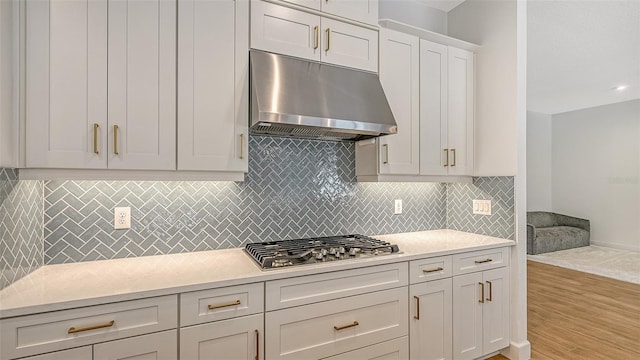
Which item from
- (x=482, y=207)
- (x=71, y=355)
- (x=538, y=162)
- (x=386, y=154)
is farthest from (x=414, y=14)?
(x=538, y=162)

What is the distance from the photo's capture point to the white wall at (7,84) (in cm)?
132

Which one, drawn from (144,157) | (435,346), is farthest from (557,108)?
(144,157)

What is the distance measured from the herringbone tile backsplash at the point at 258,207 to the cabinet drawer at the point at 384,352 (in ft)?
2.73

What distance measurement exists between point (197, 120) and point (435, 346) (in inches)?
80.0

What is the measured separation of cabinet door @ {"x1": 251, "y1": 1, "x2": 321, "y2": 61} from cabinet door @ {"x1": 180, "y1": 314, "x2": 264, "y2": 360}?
1.49m

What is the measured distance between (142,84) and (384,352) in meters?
2.00

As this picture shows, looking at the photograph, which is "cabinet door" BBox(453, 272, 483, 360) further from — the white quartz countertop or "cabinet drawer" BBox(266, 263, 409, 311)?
"cabinet drawer" BBox(266, 263, 409, 311)

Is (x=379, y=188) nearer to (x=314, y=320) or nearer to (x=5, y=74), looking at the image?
(x=314, y=320)

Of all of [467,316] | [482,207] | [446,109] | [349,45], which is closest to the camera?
[349,45]

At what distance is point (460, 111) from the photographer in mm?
2576

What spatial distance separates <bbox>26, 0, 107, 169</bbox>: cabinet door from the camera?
1440mm

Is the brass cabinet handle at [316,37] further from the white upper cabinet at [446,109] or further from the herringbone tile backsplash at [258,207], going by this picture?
the white upper cabinet at [446,109]

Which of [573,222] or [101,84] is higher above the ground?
[101,84]

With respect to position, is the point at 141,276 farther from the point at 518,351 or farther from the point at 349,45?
the point at 518,351
